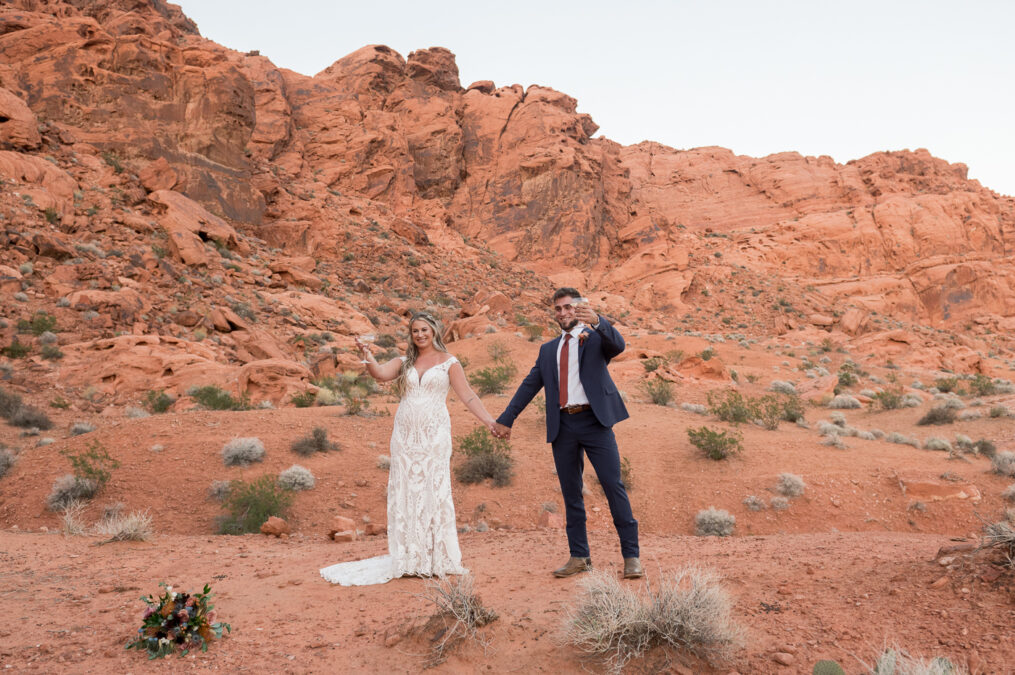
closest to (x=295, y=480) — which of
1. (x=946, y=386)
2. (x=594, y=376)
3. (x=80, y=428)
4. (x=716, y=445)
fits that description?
(x=80, y=428)

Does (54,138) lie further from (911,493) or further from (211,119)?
(911,493)

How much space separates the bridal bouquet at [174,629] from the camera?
322 cm

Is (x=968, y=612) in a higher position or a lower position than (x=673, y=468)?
higher

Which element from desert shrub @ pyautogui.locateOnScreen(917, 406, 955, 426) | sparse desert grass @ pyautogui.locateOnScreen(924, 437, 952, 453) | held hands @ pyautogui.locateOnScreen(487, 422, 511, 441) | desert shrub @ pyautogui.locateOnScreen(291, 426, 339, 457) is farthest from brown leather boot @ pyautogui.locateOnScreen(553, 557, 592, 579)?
desert shrub @ pyautogui.locateOnScreen(917, 406, 955, 426)

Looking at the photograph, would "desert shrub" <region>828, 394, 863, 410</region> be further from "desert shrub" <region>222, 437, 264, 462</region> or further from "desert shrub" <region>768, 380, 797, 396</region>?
"desert shrub" <region>222, 437, 264, 462</region>

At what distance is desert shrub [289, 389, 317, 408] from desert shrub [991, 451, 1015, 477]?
479 inches

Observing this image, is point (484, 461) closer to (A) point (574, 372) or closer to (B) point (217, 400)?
(A) point (574, 372)

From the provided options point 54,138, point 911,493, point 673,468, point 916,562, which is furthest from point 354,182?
point 916,562

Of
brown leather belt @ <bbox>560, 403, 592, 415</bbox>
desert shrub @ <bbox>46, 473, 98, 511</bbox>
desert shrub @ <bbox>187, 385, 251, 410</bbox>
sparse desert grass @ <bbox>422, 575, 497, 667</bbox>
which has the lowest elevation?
desert shrub @ <bbox>46, 473, 98, 511</bbox>

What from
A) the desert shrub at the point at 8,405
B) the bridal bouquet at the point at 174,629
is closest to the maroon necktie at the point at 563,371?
the bridal bouquet at the point at 174,629

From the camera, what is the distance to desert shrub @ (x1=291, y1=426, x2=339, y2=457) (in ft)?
29.0

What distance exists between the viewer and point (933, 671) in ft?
7.54

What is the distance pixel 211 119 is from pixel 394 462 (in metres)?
28.1

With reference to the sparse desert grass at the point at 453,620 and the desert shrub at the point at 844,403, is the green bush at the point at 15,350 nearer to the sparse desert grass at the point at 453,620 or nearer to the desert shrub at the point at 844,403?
the sparse desert grass at the point at 453,620
